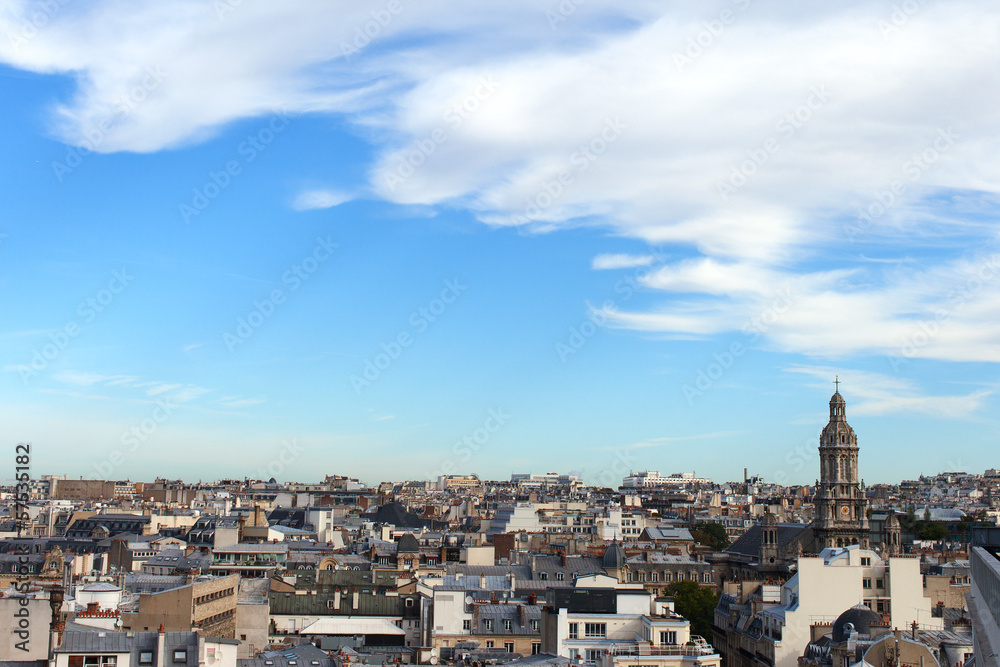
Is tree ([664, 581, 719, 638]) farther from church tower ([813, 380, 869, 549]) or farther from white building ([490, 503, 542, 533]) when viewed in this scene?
white building ([490, 503, 542, 533])

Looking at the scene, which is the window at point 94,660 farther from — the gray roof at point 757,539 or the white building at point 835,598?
the gray roof at point 757,539

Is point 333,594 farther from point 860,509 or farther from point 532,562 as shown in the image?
point 860,509

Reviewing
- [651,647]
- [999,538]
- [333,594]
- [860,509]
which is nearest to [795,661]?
[651,647]

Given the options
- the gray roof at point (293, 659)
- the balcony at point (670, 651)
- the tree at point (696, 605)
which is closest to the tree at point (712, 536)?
the tree at point (696, 605)

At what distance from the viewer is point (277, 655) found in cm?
4438

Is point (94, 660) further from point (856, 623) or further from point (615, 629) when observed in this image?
point (856, 623)

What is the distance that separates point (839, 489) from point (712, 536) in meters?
37.1

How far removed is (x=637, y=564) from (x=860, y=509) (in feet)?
107

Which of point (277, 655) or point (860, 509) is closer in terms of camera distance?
point (277, 655)

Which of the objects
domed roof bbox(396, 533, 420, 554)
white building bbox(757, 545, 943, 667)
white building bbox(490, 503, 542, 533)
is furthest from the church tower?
white building bbox(757, 545, 943, 667)

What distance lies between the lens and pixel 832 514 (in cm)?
11700

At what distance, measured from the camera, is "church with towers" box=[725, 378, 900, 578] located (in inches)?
4508

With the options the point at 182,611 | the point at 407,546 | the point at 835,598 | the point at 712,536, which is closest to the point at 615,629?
the point at 182,611

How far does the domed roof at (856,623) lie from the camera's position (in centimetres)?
5034
